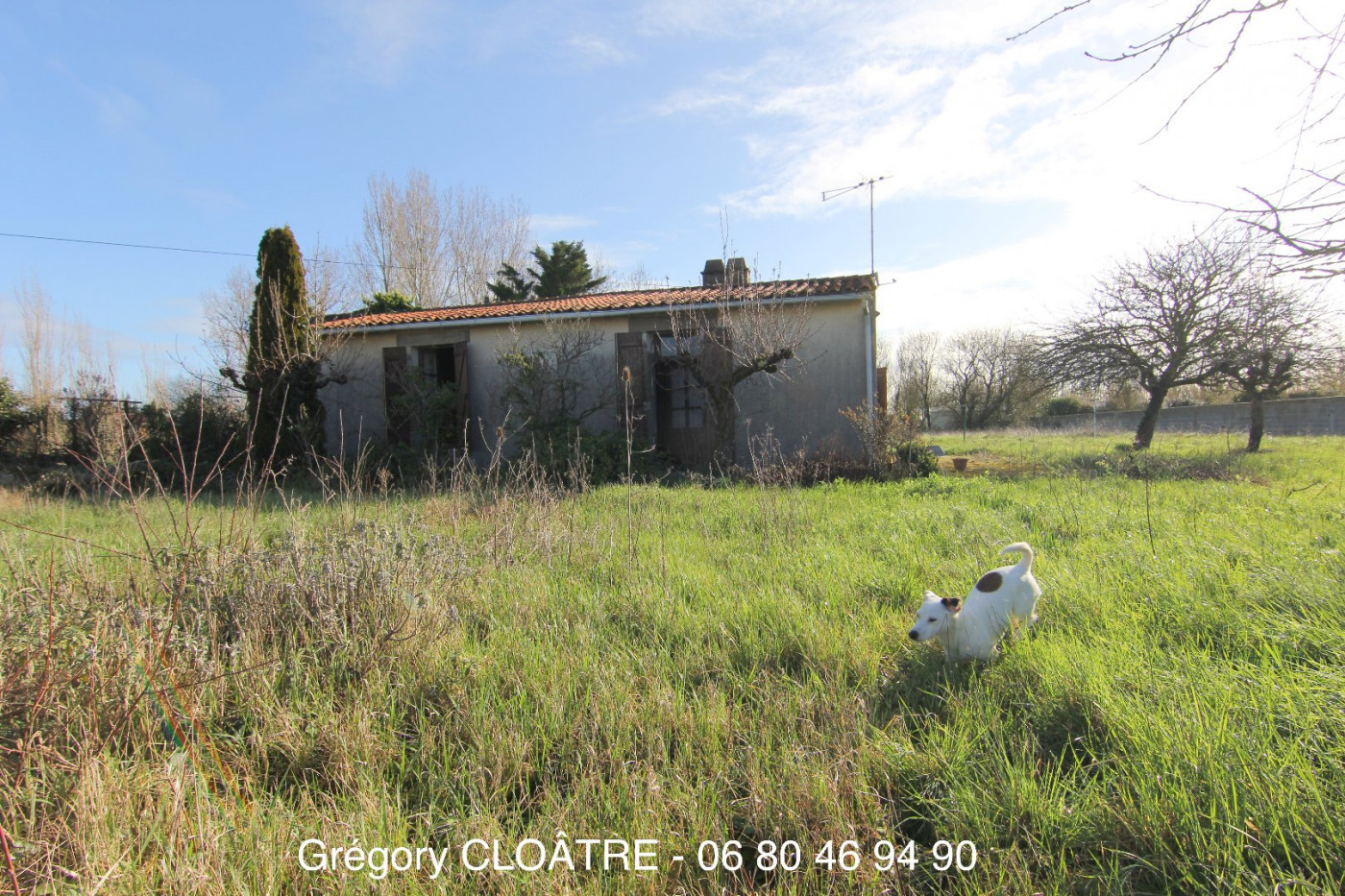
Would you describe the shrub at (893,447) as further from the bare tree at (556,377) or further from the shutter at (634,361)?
the bare tree at (556,377)

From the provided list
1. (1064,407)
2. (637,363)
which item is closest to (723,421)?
(637,363)

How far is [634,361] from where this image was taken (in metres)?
11.7

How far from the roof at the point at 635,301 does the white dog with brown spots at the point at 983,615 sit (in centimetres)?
802

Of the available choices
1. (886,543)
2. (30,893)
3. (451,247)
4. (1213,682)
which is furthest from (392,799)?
(451,247)

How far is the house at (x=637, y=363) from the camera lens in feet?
36.0

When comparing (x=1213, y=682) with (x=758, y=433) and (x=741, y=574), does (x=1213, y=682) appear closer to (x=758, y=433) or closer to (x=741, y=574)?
(x=741, y=574)

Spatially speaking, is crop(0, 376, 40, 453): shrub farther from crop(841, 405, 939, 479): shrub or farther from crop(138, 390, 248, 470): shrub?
crop(841, 405, 939, 479): shrub

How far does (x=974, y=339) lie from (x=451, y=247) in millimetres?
28102

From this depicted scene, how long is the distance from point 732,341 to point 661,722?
8426mm

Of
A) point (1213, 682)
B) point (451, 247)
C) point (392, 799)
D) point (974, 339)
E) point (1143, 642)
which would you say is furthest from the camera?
point (974, 339)

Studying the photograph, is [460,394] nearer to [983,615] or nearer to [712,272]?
[712,272]

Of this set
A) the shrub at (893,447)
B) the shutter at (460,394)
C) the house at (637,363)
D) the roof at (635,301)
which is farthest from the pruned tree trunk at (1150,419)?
the shutter at (460,394)

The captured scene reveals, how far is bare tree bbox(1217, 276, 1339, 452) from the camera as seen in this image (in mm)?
11961

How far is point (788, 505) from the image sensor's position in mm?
5996
